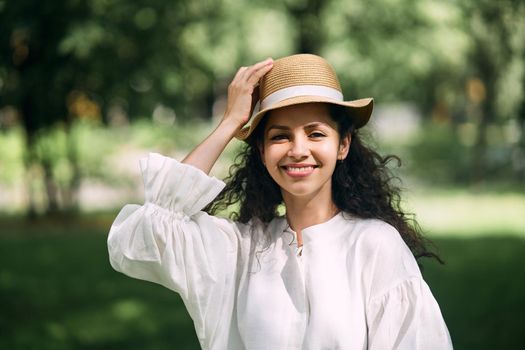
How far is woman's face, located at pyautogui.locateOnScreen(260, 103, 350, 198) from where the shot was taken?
224 centimetres

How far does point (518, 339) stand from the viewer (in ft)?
19.0

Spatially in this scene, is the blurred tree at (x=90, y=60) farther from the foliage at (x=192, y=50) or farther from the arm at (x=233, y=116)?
the arm at (x=233, y=116)

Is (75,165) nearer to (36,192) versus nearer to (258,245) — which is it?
(36,192)

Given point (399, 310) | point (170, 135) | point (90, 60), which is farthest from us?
point (170, 135)

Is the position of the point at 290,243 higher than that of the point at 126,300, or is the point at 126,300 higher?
the point at 290,243

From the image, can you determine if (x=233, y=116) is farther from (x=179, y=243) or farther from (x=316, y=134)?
(x=179, y=243)

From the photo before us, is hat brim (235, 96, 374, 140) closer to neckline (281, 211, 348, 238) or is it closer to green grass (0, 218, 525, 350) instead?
neckline (281, 211, 348, 238)

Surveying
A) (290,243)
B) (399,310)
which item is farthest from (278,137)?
(399,310)

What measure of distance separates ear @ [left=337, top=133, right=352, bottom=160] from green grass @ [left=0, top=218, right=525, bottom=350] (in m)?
3.53

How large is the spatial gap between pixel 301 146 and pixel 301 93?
16cm

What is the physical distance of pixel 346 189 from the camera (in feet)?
7.95

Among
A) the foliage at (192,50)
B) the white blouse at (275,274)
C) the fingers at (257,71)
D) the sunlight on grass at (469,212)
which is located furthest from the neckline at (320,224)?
the sunlight on grass at (469,212)

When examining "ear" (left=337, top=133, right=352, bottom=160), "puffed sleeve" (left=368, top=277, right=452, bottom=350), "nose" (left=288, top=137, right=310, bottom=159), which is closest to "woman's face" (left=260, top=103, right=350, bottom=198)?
"nose" (left=288, top=137, right=310, bottom=159)

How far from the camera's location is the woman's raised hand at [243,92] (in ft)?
7.59
